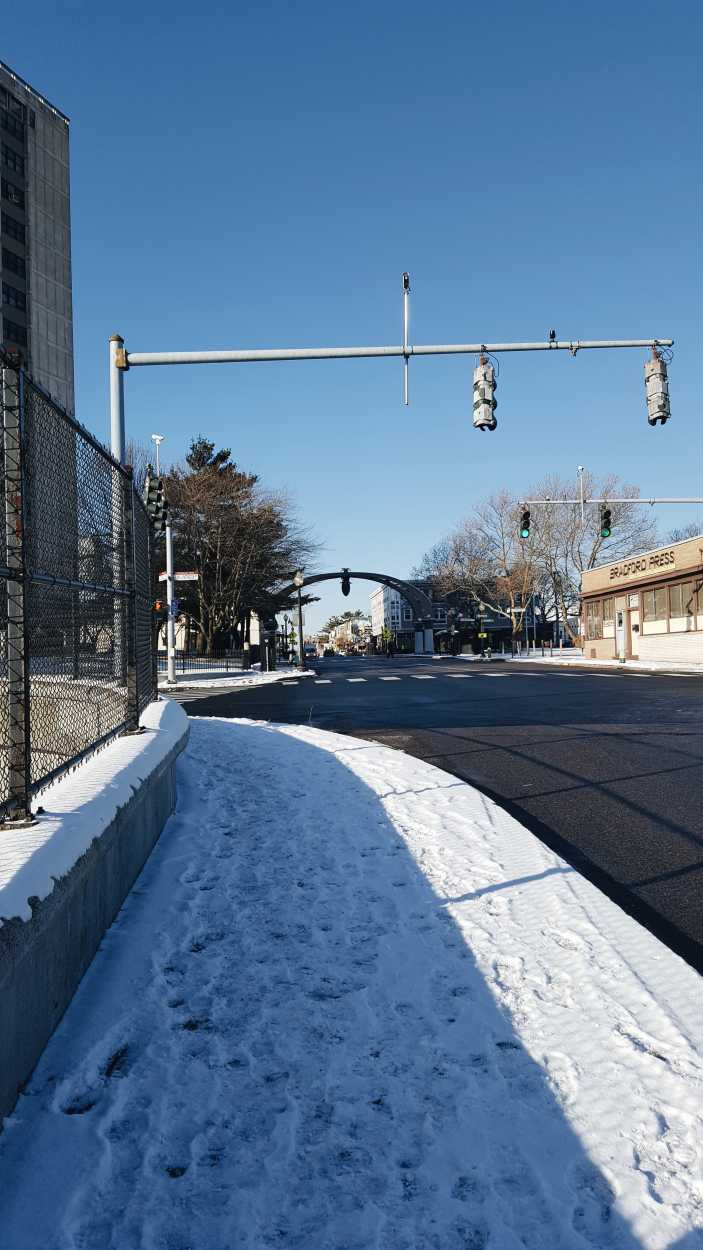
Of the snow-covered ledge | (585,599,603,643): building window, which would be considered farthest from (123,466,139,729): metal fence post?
(585,599,603,643): building window

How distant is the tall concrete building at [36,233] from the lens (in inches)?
1865

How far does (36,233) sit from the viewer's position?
4975cm

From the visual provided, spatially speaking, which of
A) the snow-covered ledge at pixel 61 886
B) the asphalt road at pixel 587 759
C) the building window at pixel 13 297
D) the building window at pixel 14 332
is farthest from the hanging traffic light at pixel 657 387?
the building window at pixel 13 297

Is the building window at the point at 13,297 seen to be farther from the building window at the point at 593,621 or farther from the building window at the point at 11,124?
the building window at the point at 593,621

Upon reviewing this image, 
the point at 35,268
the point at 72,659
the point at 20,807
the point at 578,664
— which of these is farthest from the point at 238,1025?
the point at 35,268

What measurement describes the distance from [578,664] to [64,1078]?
3826cm

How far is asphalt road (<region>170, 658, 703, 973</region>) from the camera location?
482cm

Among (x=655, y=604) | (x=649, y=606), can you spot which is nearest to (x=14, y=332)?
(x=649, y=606)

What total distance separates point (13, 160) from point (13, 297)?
27.6ft

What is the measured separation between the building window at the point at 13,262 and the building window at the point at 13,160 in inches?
203

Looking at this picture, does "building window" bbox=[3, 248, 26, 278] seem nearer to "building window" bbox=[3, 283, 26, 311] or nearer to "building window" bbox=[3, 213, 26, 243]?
"building window" bbox=[3, 213, 26, 243]

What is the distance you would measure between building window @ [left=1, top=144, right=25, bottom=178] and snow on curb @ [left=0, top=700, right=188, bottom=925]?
53743mm

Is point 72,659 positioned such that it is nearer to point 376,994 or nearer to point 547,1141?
point 376,994

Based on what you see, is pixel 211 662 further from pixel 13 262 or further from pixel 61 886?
pixel 61 886
